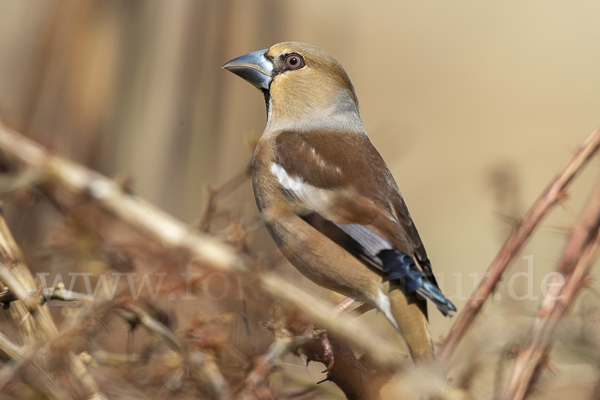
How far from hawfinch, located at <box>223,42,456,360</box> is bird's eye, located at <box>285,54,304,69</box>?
0.73 feet

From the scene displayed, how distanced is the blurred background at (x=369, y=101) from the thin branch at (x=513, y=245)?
0.22 feet

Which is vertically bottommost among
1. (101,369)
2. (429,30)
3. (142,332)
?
(142,332)

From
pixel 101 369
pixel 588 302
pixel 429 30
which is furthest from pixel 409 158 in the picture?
pixel 101 369

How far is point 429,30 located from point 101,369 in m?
5.02

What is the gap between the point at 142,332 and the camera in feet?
9.04

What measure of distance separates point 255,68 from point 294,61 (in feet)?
0.68

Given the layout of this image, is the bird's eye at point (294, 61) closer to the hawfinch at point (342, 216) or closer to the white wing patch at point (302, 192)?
the hawfinch at point (342, 216)

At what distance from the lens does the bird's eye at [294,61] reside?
10.1ft

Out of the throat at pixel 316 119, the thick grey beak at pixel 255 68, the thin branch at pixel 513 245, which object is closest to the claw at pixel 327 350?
the thin branch at pixel 513 245

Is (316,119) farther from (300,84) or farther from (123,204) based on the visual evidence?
(123,204)

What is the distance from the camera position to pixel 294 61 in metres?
3.07

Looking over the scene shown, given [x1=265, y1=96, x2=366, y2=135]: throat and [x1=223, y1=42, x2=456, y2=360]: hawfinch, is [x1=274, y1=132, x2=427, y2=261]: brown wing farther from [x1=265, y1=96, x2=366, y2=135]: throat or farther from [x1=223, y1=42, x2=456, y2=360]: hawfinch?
[x1=265, y1=96, x2=366, y2=135]: throat

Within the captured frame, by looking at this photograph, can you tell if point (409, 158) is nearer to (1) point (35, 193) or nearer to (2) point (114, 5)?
(2) point (114, 5)

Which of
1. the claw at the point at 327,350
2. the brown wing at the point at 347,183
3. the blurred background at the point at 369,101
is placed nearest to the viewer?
the claw at the point at 327,350
